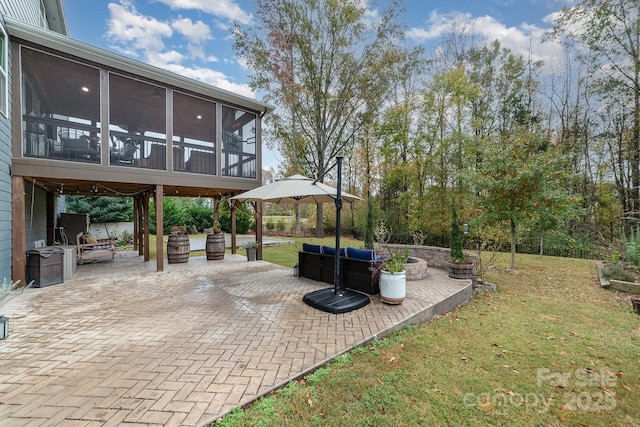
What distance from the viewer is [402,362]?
2.85 m

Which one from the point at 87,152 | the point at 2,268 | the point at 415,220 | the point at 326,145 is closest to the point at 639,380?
the point at 2,268

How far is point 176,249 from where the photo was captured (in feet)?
25.8

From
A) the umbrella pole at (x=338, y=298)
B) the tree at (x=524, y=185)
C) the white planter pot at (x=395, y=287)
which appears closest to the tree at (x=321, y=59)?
the tree at (x=524, y=185)

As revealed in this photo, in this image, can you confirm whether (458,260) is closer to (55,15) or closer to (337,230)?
(337,230)

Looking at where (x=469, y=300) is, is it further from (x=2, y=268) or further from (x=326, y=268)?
(x=2, y=268)

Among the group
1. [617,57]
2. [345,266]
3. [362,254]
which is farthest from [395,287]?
[617,57]

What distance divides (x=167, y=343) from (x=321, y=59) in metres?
15.2

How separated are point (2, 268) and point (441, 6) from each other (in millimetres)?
15276

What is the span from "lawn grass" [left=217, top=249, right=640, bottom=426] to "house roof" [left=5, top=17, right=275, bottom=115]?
296 inches

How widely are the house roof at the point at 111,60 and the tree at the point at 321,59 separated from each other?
7.39 metres

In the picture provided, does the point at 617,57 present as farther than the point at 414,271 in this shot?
Yes

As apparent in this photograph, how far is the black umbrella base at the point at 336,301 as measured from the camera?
402cm

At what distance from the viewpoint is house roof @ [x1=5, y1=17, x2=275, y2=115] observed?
16.3ft

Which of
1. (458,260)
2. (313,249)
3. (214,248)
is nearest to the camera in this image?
(313,249)
